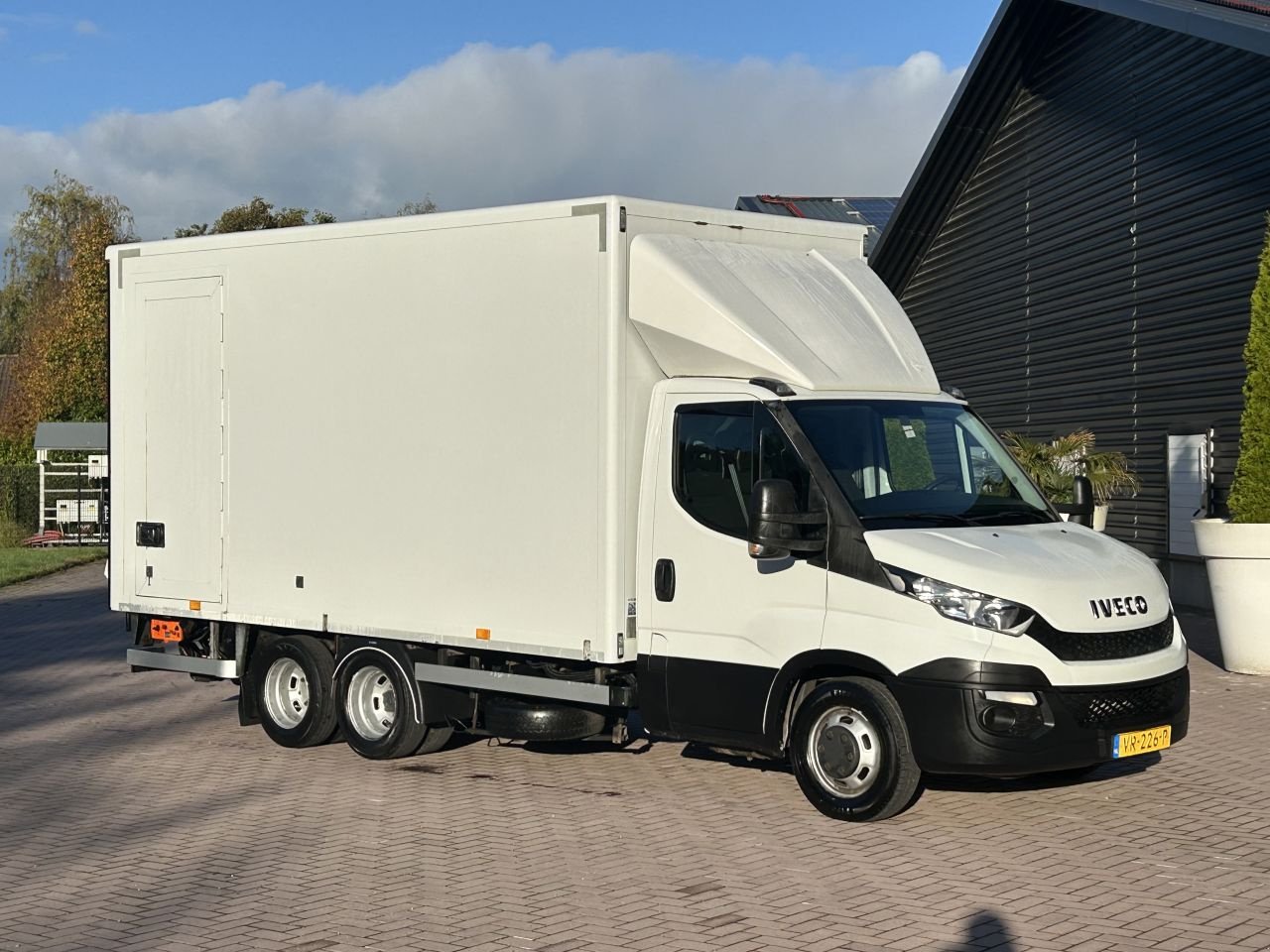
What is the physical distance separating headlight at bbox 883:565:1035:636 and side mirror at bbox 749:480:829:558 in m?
0.64

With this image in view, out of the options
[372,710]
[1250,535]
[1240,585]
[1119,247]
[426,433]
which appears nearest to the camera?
[426,433]

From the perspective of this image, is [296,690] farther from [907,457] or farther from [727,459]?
[907,457]

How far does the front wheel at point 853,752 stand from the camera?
28.5ft

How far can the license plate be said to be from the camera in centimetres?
862

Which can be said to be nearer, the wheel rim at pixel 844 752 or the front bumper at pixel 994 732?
the front bumper at pixel 994 732

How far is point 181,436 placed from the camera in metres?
12.2

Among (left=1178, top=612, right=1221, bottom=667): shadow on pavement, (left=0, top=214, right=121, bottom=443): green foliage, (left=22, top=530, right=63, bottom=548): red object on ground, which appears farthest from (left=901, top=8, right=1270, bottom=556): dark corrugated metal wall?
(left=0, top=214, right=121, bottom=443): green foliage

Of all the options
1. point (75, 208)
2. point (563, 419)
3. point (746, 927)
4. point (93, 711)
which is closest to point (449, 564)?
point (563, 419)

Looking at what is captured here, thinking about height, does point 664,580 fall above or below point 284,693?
above

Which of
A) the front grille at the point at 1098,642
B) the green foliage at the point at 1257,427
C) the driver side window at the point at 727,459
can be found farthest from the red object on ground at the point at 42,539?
the front grille at the point at 1098,642

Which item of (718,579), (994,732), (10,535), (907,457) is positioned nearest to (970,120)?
(907,457)

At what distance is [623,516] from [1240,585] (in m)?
6.86

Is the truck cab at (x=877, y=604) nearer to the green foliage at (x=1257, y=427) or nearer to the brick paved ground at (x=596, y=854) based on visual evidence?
the brick paved ground at (x=596, y=854)

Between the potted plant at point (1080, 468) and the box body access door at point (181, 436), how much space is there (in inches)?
A: 447
